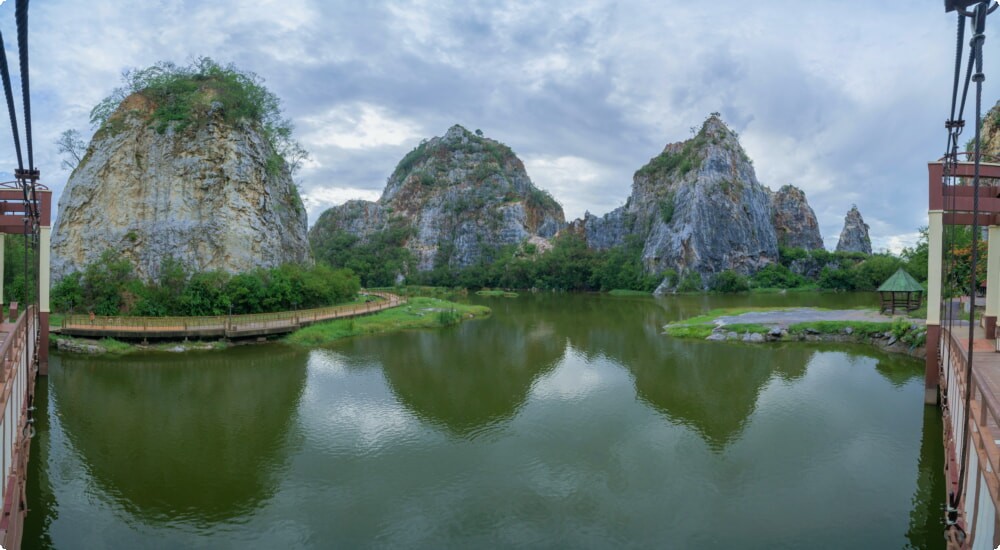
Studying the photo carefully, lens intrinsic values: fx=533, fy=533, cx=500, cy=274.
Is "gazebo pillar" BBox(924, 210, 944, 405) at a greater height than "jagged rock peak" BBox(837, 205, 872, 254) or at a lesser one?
lesser

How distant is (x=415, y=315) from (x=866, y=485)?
95.0ft

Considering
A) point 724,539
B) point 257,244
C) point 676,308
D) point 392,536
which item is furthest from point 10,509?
point 676,308

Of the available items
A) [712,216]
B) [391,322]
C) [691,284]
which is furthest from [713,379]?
[712,216]

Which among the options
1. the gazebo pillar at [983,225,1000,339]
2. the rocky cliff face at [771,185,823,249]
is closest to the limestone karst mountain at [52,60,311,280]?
the gazebo pillar at [983,225,1000,339]

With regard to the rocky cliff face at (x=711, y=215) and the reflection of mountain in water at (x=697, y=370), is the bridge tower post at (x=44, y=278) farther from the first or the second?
the rocky cliff face at (x=711, y=215)

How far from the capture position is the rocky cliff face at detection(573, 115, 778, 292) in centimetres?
7200

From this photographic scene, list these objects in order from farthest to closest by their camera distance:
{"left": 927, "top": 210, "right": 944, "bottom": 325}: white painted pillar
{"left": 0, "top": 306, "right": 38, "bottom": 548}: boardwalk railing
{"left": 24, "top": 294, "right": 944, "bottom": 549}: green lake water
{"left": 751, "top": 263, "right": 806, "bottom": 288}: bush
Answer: {"left": 751, "top": 263, "right": 806, "bottom": 288}: bush < {"left": 927, "top": 210, "right": 944, "bottom": 325}: white painted pillar < {"left": 24, "top": 294, "right": 944, "bottom": 549}: green lake water < {"left": 0, "top": 306, "right": 38, "bottom": 548}: boardwalk railing

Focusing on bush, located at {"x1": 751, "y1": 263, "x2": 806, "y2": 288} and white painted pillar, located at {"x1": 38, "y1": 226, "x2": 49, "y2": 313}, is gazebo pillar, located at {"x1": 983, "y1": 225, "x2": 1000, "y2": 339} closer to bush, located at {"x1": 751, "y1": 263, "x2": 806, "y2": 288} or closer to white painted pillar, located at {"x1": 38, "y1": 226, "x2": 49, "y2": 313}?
white painted pillar, located at {"x1": 38, "y1": 226, "x2": 49, "y2": 313}

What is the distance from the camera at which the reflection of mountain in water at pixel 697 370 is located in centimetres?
1438

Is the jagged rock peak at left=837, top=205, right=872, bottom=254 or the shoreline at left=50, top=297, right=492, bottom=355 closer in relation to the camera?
the shoreline at left=50, top=297, right=492, bottom=355

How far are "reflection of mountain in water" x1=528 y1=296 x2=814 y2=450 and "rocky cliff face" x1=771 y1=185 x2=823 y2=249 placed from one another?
6130cm

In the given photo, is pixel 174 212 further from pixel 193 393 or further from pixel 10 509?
pixel 10 509

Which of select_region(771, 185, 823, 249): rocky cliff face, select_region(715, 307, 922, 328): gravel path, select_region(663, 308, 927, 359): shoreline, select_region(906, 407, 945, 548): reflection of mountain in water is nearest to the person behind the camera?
select_region(906, 407, 945, 548): reflection of mountain in water

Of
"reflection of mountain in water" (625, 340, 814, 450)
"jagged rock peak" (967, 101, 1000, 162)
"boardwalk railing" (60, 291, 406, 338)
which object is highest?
"jagged rock peak" (967, 101, 1000, 162)
